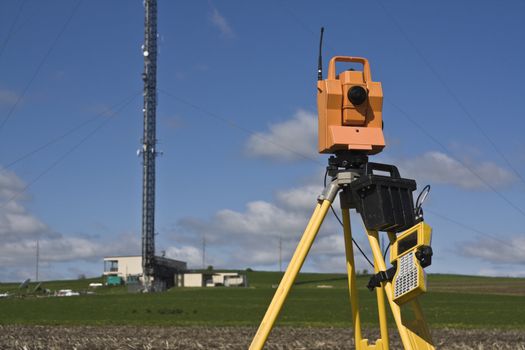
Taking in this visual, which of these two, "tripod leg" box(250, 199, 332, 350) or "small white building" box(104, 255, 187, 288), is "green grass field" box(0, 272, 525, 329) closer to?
"small white building" box(104, 255, 187, 288)

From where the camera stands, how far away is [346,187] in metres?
6.23

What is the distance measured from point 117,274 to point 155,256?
26.7 meters

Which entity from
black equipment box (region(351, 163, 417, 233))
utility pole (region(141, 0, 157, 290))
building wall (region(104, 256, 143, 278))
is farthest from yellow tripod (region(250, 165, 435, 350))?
building wall (region(104, 256, 143, 278))

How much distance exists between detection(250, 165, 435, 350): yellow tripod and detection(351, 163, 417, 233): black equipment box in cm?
13

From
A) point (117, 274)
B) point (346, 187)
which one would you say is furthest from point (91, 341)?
point (117, 274)

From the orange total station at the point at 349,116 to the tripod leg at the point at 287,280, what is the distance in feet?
1.91

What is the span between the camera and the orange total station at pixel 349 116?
241 inches

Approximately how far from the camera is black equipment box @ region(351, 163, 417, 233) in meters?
5.62

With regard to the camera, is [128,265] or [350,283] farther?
[128,265]

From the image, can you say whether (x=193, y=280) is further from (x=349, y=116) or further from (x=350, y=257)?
(x=349, y=116)

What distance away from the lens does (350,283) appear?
6359mm

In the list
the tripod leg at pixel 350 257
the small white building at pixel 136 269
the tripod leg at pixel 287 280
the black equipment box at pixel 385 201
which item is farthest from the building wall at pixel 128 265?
the black equipment box at pixel 385 201

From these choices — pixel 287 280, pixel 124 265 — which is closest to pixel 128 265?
pixel 124 265

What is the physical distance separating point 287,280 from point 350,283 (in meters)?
0.88
